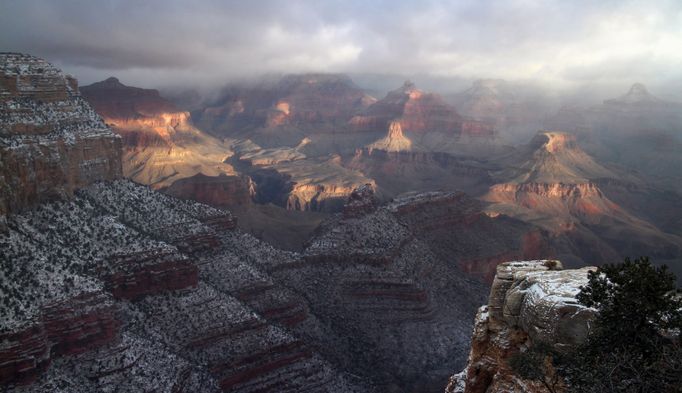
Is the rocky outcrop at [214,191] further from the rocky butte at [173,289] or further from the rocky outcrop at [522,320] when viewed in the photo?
the rocky outcrop at [522,320]

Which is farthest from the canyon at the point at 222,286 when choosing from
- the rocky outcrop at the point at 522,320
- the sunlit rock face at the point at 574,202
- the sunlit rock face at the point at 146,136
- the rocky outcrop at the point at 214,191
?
the sunlit rock face at the point at 146,136

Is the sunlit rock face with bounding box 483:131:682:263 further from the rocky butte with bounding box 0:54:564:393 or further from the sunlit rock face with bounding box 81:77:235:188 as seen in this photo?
the sunlit rock face with bounding box 81:77:235:188

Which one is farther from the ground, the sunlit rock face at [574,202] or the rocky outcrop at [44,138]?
the rocky outcrop at [44,138]

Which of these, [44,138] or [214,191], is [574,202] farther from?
[44,138]

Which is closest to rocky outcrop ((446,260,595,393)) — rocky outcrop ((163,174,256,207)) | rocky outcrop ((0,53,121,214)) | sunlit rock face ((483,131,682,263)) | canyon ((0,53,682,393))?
canyon ((0,53,682,393))

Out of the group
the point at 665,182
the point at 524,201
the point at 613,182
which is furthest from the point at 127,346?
the point at 665,182
